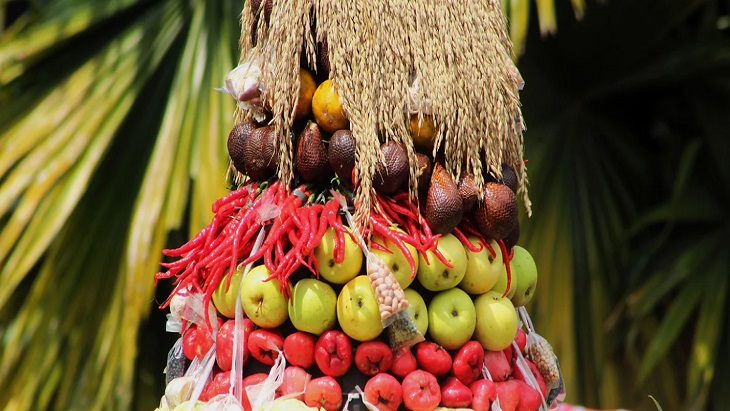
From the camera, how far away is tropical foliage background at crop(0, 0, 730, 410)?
2.65m

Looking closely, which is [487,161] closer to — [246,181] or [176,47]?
[246,181]

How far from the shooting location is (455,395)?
1483 mm

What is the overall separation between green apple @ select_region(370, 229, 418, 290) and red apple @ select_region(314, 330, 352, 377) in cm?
15

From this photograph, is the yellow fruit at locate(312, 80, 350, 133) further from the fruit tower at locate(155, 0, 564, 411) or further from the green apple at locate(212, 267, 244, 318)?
the green apple at locate(212, 267, 244, 318)

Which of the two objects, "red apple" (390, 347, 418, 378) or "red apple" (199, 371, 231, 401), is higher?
"red apple" (390, 347, 418, 378)

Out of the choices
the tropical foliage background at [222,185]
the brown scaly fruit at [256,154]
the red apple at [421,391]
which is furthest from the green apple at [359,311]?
the tropical foliage background at [222,185]

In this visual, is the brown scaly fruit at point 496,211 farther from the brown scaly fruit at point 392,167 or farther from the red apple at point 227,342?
the red apple at point 227,342

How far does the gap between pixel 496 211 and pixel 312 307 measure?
395 millimetres

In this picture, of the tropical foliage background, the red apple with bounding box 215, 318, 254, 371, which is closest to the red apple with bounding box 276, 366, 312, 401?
the red apple with bounding box 215, 318, 254, 371

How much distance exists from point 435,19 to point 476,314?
57 cm

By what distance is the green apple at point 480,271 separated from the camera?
1.54 m

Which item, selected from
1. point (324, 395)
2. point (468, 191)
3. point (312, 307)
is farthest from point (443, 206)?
point (324, 395)

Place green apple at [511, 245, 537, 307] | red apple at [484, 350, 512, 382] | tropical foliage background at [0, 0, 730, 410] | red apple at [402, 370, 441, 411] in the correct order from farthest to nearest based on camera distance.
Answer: tropical foliage background at [0, 0, 730, 410] < green apple at [511, 245, 537, 307] < red apple at [484, 350, 512, 382] < red apple at [402, 370, 441, 411]

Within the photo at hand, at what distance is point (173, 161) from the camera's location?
8.74ft
